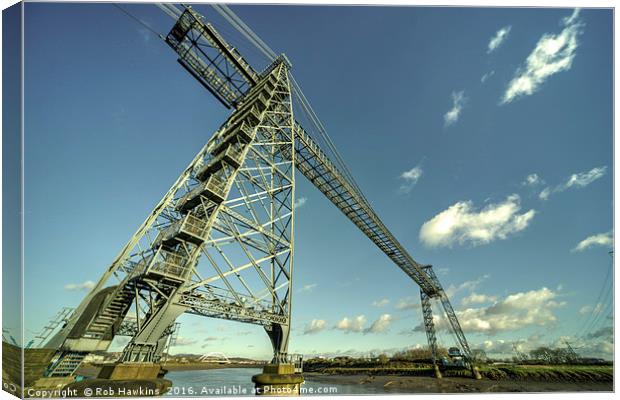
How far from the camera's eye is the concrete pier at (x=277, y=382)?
973 cm

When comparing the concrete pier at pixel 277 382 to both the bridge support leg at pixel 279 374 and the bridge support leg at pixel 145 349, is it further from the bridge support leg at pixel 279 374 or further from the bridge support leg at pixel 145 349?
the bridge support leg at pixel 145 349

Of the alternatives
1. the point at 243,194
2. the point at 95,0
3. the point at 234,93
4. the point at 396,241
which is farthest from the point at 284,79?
the point at 396,241

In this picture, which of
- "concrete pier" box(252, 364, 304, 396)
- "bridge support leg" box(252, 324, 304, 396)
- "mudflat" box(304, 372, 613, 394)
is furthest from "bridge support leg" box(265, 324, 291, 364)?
"mudflat" box(304, 372, 613, 394)

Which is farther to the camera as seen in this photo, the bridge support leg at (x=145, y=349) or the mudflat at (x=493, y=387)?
the mudflat at (x=493, y=387)

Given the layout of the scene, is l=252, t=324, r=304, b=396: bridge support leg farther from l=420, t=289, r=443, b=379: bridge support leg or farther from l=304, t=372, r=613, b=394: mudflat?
l=420, t=289, r=443, b=379: bridge support leg

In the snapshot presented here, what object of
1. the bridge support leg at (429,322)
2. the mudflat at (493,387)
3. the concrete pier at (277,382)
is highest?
the bridge support leg at (429,322)

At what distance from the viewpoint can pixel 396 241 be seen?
2909 centimetres

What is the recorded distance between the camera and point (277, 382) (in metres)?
10.0

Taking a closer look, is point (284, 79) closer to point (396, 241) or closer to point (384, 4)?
point (384, 4)

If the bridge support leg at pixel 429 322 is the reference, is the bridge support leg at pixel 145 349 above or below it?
below

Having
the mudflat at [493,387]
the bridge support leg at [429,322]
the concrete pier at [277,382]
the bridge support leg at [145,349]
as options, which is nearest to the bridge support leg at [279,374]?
the concrete pier at [277,382]

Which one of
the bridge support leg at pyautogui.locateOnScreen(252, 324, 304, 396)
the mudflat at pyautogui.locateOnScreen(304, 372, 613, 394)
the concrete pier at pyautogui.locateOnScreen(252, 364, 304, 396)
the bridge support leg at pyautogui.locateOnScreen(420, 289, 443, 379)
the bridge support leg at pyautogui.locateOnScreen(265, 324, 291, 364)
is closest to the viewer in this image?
the concrete pier at pyautogui.locateOnScreen(252, 364, 304, 396)

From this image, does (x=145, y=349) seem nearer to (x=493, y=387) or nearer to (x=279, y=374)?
(x=279, y=374)

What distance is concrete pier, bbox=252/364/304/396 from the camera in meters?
9.73
